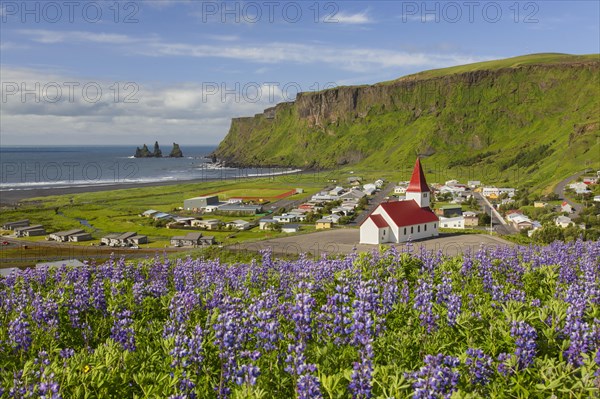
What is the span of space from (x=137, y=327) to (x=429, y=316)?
617 cm

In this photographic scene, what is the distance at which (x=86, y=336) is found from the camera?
1069cm

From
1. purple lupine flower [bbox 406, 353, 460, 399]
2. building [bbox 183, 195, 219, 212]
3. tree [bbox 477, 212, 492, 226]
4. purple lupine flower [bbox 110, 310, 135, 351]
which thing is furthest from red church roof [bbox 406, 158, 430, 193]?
building [bbox 183, 195, 219, 212]

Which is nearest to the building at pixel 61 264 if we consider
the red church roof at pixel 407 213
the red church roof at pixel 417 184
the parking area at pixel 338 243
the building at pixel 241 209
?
the parking area at pixel 338 243

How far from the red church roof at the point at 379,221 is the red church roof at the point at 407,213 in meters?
1.06

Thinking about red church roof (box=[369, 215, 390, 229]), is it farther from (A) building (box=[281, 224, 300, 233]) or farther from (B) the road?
(B) the road

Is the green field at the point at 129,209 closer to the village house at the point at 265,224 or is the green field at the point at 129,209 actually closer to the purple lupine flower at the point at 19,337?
the village house at the point at 265,224

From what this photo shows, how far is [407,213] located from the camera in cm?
5622

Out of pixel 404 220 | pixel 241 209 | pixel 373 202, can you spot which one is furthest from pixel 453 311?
pixel 373 202

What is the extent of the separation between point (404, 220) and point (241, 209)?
63320 millimetres

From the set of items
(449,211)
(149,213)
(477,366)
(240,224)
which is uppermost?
(477,366)

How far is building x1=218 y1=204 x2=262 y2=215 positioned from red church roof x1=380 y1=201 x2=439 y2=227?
57.8 meters

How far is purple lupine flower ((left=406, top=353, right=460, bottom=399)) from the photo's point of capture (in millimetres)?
5941

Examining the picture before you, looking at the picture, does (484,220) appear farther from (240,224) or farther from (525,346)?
(525,346)

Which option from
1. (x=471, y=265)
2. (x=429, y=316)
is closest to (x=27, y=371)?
(x=429, y=316)
